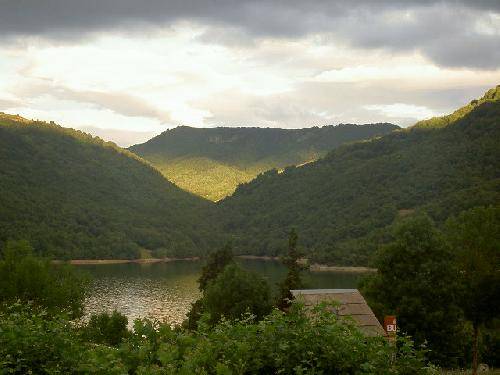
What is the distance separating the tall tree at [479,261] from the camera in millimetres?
25125

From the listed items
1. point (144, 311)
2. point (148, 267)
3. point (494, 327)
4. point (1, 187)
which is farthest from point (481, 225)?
point (1, 187)

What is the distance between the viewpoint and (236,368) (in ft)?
22.4

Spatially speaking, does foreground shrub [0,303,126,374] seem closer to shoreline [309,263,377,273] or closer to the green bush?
the green bush

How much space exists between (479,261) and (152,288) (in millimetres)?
94951

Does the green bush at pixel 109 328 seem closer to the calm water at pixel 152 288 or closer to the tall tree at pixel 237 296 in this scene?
the calm water at pixel 152 288

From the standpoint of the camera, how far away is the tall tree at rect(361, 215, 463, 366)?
107 feet

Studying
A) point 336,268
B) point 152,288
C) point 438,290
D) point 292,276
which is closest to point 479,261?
point 438,290

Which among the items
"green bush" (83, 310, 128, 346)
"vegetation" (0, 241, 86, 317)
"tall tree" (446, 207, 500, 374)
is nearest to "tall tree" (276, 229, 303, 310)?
"green bush" (83, 310, 128, 346)

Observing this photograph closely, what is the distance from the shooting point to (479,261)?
25.7 m

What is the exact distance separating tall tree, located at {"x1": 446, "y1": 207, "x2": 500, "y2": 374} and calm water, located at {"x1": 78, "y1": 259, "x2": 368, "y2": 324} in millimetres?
34493

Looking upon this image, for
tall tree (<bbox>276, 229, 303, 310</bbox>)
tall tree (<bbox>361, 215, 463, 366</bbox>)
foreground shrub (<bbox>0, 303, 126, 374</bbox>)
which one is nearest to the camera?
foreground shrub (<bbox>0, 303, 126, 374</bbox>)

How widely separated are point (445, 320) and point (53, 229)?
170849 millimetres

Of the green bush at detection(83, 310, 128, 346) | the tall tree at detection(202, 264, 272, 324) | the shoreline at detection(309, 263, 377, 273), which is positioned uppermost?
the tall tree at detection(202, 264, 272, 324)

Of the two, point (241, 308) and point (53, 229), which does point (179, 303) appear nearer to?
point (241, 308)
